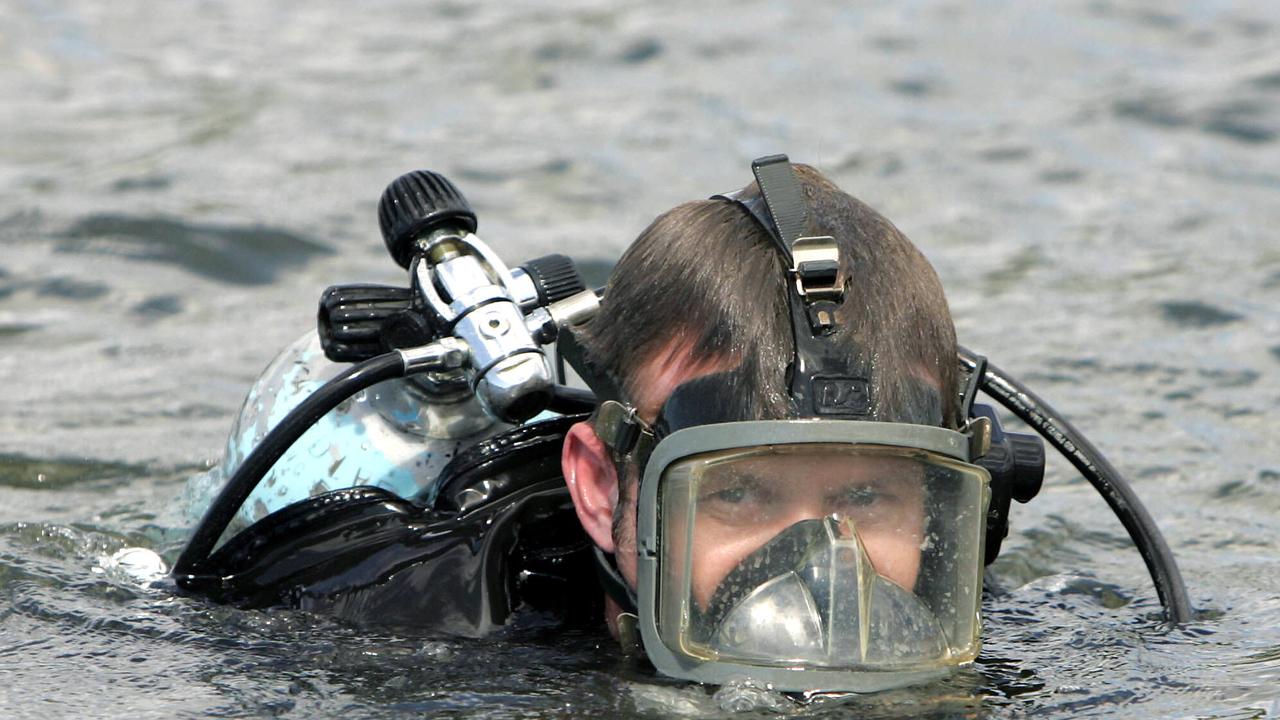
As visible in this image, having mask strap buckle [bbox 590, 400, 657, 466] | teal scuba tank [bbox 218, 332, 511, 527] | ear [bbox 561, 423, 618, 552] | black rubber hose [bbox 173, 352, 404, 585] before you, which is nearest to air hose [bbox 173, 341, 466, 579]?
black rubber hose [bbox 173, 352, 404, 585]

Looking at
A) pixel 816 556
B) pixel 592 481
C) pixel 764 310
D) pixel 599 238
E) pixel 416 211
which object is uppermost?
pixel 599 238

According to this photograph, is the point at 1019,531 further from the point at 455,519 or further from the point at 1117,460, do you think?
the point at 455,519

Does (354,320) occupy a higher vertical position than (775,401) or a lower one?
higher

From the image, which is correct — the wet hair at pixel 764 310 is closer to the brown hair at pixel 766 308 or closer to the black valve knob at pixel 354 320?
the brown hair at pixel 766 308

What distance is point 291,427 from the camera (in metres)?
→ 2.69

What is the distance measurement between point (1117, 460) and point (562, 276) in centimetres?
234

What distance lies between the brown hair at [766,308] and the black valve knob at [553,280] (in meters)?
0.42

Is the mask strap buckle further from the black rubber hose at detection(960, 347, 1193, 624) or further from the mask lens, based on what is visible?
the black rubber hose at detection(960, 347, 1193, 624)

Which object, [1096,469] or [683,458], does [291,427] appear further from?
[1096,469]

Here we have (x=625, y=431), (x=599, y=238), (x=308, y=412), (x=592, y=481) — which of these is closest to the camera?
(x=625, y=431)

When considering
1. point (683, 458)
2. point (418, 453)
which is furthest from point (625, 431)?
point (418, 453)

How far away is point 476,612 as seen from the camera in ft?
8.87

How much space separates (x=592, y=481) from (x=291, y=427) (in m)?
0.52

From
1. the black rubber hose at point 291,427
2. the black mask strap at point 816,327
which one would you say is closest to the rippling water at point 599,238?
the black rubber hose at point 291,427
